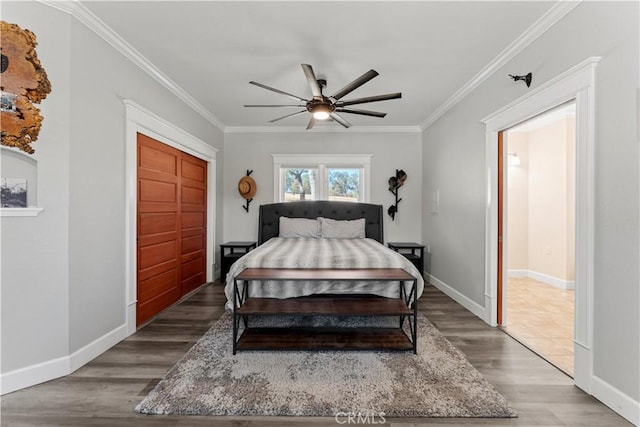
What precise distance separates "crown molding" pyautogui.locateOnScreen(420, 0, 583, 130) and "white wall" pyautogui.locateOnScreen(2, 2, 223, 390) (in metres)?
3.49

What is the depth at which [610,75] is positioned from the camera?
1670mm

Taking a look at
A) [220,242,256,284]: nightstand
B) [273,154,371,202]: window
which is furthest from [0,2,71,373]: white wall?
[273,154,371,202]: window

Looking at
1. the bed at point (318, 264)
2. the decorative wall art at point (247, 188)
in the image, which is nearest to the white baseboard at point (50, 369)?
the bed at point (318, 264)

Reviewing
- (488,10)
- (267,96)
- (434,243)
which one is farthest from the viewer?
(434,243)

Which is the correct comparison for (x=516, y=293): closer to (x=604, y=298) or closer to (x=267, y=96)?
(x=604, y=298)

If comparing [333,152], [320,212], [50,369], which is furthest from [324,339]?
[333,152]

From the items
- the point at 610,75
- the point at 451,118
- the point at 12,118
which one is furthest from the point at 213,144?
the point at 610,75

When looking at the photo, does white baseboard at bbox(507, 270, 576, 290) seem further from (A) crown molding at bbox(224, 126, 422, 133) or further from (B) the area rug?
(B) the area rug

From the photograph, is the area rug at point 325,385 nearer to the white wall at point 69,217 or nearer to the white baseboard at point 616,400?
the white baseboard at point 616,400

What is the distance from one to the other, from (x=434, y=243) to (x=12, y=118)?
4.76m

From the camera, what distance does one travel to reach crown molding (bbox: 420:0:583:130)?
1.96 metres

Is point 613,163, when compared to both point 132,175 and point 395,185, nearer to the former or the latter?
point 395,185

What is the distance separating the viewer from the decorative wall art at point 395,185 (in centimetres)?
491

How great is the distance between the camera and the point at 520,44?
92.9 inches
